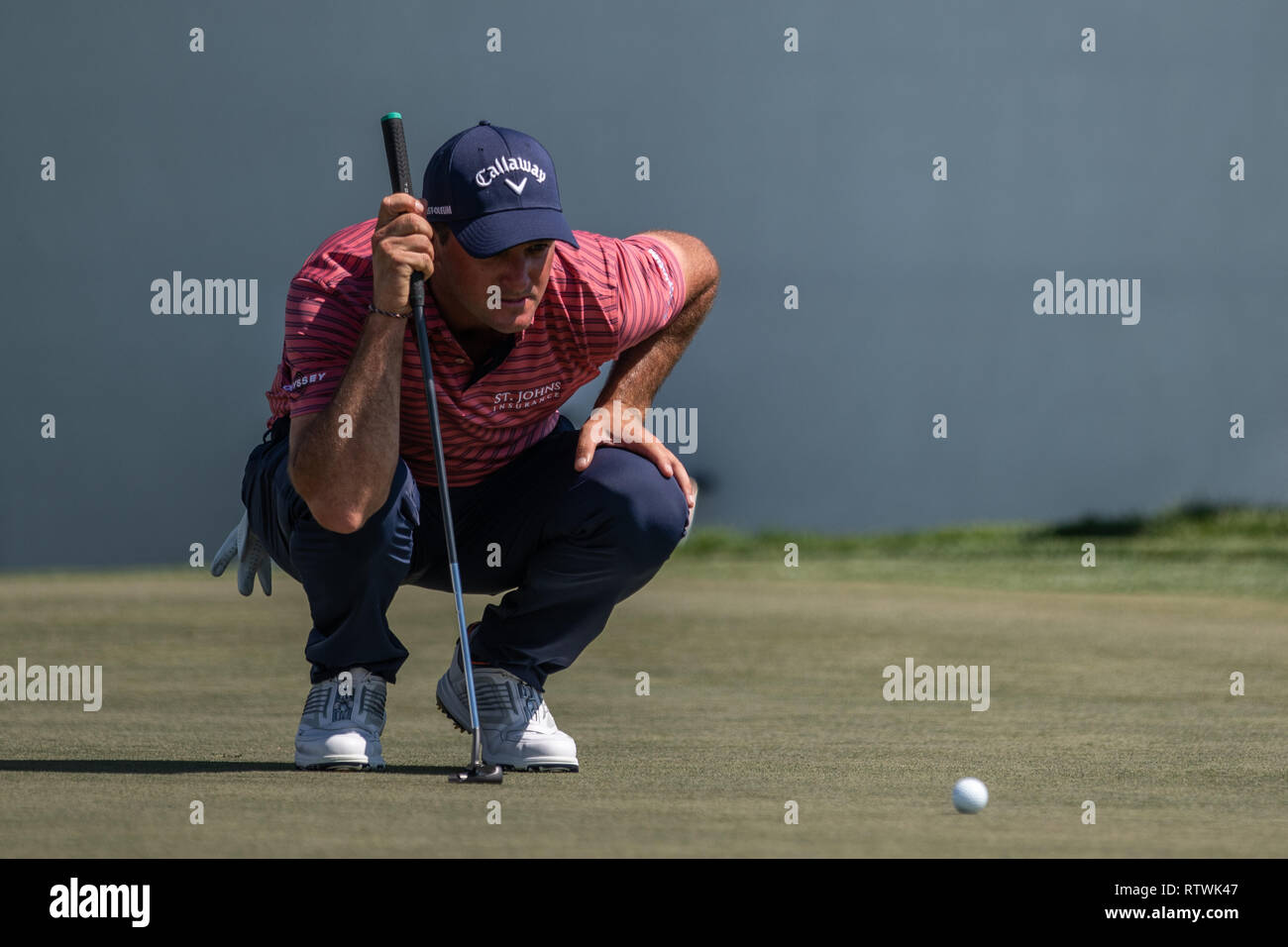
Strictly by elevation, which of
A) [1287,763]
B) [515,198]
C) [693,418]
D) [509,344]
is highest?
[693,418]

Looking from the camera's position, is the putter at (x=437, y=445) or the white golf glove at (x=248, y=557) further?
the white golf glove at (x=248, y=557)

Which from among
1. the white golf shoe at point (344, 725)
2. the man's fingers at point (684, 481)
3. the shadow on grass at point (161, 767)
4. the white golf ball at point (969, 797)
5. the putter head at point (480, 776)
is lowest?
the white golf ball at point (969, 797)

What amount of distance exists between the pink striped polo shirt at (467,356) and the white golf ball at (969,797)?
1.25m

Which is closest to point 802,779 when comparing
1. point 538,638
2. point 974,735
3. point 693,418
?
point 538,638

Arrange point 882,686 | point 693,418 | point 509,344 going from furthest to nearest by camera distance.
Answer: point 693,418 < point 882,686 < point 509,344

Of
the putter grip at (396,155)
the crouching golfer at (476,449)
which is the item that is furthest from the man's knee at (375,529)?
the putter grip at (396,155)

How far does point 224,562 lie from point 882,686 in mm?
2211

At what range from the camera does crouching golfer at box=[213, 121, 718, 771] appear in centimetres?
321

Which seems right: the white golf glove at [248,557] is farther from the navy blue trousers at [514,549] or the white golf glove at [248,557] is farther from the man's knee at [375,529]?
the man's knee at [375,529]

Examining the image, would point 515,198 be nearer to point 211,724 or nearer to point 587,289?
point 587,289

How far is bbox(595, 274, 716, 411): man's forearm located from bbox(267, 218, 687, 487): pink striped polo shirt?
117mm

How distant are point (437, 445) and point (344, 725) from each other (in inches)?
23.1

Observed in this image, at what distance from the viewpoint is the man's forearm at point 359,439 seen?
10.3ft

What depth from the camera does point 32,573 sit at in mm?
10914
